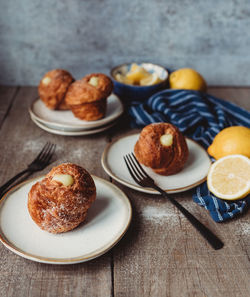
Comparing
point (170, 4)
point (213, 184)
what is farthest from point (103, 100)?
point (170, 4)

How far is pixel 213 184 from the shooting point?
3.69 ft

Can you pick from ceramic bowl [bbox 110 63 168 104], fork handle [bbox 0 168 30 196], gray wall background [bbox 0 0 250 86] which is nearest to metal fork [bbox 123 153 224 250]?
fork handle [bbox 0 168 30 196]

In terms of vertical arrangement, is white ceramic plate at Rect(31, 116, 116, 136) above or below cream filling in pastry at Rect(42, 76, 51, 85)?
below

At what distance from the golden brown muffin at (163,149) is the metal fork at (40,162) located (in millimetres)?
384

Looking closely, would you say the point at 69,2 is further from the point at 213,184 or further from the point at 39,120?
the point at 213,184

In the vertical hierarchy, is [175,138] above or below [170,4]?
below

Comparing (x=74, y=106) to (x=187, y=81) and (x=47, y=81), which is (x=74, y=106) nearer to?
(x=47, y=81)

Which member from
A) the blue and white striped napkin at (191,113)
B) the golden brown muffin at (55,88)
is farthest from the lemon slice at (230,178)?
the golden brown muffin at (55,88)

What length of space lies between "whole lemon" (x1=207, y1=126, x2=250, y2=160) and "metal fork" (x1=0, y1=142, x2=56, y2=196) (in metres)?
0.65

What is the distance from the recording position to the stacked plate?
1.48 meters

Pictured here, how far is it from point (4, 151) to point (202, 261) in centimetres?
89

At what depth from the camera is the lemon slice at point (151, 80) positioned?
1722mm

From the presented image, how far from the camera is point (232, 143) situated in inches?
49.3

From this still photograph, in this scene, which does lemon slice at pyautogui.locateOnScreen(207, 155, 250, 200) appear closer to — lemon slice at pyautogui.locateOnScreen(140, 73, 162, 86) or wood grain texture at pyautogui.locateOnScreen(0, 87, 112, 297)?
wood grain texture at pyautogui.locateOnScreen(0, 87, 112, 297)
